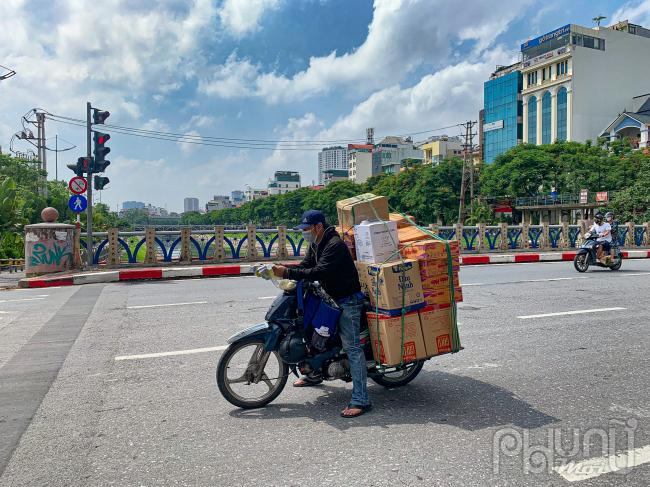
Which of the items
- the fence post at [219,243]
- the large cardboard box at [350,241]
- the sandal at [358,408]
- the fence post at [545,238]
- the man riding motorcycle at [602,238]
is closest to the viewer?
the sandal at [358,408]

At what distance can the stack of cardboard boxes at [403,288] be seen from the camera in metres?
4.02

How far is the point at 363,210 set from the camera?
4.43 meters

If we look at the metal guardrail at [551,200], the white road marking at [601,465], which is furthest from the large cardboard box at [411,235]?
the metal guardrail at [551,200]

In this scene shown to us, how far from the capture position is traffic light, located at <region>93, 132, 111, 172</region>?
14258 millimetres

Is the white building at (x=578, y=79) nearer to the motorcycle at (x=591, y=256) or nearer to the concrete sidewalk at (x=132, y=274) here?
the motorcycle at (x=591, y=256)

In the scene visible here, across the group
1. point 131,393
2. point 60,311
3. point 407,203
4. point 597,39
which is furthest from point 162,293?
point 597,39

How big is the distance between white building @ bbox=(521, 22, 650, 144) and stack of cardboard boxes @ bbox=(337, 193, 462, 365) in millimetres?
81254

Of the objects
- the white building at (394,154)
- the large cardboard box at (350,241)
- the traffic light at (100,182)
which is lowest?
the large cardboard box at (350,241)

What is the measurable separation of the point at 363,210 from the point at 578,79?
8536 centimetres

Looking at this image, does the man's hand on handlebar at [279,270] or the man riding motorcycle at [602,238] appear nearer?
the man's hand on handlebar at [279,270]

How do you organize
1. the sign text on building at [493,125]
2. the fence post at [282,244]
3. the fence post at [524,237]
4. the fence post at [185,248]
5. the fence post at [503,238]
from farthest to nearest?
the sign text on building at [493,125] < the fence post at [524,237] < the fence post at [503,238] < the fence post at [282,244] < the fence post at [185,248]

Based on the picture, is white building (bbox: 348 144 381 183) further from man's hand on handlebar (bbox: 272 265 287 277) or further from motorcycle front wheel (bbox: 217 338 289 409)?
man's hand on handlebar (bbox: 272 265 287 277)

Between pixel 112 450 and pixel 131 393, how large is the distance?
1123 mm

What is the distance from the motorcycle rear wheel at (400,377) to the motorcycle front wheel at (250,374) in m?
0.87
